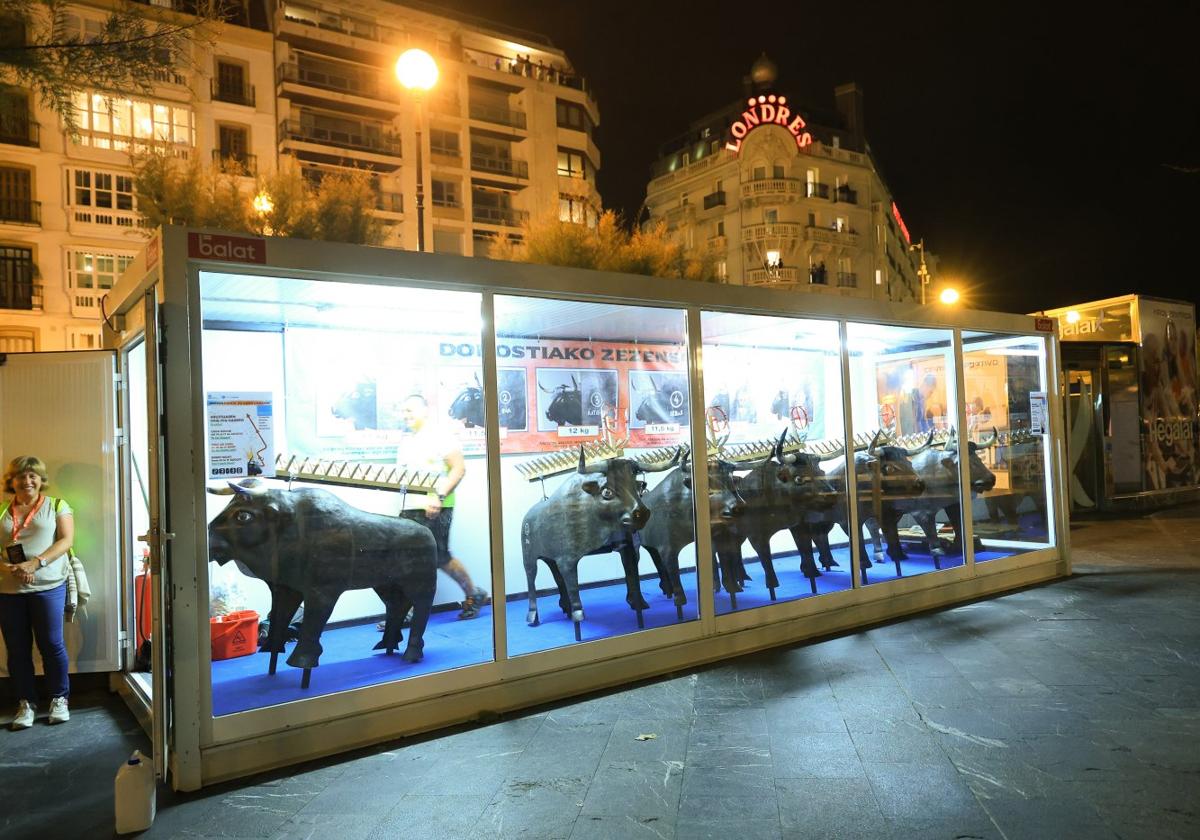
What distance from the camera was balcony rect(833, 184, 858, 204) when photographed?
53.9m

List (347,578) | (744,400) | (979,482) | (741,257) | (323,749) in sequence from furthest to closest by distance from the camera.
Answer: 1. (741,257)
2. (979,482)
3. (744,400)
4. (347,578)
5. (323,749)

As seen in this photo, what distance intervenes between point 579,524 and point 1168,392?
54.8 feet

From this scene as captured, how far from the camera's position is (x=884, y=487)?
8.56m

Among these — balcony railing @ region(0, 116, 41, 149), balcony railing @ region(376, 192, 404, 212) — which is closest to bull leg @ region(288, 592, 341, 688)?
balcony railing @ region(0, 116, 41, 149)

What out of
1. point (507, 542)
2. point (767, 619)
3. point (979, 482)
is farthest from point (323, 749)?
point (979, 482)

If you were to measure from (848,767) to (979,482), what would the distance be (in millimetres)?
5918

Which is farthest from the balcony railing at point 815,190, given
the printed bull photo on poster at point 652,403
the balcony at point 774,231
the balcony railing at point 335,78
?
the printed bull photo on poster at point 652,403

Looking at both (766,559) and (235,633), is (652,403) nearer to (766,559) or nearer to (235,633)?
(766,559)

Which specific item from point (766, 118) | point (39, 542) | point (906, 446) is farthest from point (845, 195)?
point (39, 542)

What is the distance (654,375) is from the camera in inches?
281

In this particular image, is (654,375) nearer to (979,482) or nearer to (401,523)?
(401,523)

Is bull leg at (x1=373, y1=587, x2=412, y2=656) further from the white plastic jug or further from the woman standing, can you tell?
the woman standing

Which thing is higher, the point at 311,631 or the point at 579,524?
the point at 579,524

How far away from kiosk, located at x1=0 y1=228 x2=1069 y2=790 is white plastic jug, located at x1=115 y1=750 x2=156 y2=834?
472mm
